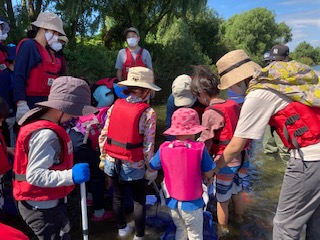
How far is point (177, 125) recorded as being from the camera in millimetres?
2730

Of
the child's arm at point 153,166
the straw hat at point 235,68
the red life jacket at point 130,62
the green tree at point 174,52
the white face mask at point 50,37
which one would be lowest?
the child's arm at point 153,166

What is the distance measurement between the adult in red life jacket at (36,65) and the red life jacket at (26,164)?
1533mm

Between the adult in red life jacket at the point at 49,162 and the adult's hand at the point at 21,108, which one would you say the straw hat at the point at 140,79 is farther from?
the adult's hand at the point at 21,108

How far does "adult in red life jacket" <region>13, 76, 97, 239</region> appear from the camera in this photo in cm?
211

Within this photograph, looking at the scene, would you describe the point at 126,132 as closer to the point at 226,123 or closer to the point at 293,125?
the point at 226,123

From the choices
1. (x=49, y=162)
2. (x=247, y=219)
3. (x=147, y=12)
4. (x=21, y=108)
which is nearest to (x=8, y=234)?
(x=49, y=162)

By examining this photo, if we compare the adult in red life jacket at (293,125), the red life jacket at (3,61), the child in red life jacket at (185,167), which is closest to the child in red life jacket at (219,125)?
the child in red life jacket at (185,167)

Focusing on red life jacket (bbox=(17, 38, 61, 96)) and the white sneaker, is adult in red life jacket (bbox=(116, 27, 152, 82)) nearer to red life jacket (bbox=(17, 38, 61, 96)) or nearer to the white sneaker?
red life jacket (bbox=(17, 38, 61, 96))

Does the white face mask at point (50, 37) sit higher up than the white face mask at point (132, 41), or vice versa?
the white face mask at point (132, 41)

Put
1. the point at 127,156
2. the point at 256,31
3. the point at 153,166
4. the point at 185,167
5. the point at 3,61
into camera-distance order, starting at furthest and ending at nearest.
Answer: the point at 256,31
the point at 3,61
the point at 127,156
the point at 153,166
the point at 185,167

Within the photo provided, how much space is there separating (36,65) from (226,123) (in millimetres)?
2456

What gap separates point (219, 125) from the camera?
9.91 feet

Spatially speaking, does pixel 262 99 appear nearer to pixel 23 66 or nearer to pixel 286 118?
pixel 286 118

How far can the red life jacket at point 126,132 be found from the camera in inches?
114
